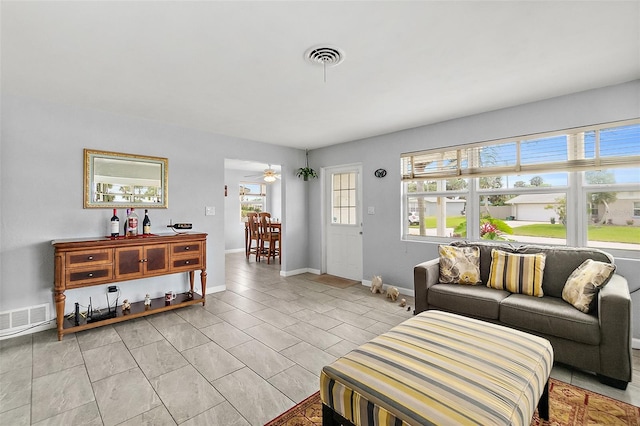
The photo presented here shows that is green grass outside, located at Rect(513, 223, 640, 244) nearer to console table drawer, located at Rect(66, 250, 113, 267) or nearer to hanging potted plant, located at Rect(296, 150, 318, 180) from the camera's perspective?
hanging potted plant, located at Rect(296, 150, 318, 180)

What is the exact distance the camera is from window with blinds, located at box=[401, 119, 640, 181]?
2.76 metres

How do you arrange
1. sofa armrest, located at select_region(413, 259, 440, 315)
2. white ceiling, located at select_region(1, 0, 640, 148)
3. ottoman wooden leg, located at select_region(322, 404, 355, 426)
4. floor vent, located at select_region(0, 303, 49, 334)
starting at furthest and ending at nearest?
sofa armrest, located at select_region(413, 259, 440, 315) → floor vent, located at select_region(0, 303, 49, 334) → white ceiling, located at select_region(1, 0, 640, 148) → ottoman wooden leg, located at select_region(322, 404, 355, 426)

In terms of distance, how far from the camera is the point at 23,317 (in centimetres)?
A: 295

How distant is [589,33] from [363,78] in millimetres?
1543

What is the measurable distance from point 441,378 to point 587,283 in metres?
1.86

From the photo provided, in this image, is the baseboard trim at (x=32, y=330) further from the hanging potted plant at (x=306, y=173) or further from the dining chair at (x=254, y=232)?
the dining chair at (x=254, y=232)

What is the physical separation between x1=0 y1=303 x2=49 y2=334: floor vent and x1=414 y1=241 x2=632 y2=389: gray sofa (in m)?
3.90

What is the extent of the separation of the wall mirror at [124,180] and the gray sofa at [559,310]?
3.37 m

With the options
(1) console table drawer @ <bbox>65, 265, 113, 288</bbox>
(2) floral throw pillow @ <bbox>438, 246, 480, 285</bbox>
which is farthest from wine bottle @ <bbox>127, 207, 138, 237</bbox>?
(2) floral throw pillow @ <bbox>438, 246, 480, 285</bbox>

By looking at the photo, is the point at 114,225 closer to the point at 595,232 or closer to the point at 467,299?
the point at 467,299

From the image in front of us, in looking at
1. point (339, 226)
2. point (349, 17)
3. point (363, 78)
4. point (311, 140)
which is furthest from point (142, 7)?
point (339, 226)

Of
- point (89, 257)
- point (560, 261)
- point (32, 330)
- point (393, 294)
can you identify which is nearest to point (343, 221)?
point (393, 294)

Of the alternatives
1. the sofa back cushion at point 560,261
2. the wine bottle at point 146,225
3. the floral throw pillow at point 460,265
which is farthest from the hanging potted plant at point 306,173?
the sofa back cushion at point 560,261

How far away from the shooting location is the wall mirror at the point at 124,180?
337cm
